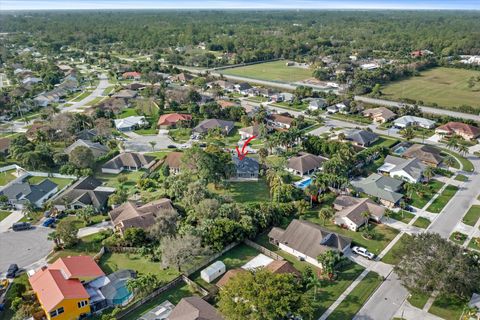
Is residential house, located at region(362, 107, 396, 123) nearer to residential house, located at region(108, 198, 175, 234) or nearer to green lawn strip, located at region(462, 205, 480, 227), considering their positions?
green lawn strip, located at region(462, 205, 480, 227)

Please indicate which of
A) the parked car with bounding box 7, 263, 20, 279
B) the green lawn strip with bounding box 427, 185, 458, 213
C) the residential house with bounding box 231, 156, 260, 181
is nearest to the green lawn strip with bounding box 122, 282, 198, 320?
the parked car with bounding box 7, 263, 20, 279

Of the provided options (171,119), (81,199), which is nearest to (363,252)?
(81,199)

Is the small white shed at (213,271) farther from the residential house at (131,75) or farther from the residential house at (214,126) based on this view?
the residential house at (131,75)

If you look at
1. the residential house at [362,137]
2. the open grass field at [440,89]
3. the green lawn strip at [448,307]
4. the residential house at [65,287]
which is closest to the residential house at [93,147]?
the residential house at [65,287]

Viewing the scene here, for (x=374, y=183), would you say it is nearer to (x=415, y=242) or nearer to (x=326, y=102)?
(x=415, y=242)

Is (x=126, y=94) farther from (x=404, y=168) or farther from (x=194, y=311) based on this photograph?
(x=194, y=311)

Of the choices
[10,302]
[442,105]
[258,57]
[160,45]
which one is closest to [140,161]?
[10,302]
